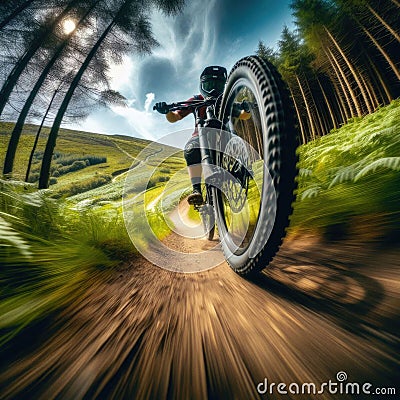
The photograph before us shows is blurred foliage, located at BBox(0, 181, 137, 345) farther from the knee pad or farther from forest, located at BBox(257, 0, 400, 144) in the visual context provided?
forest, located at BBox(257, 0, 400, 144)

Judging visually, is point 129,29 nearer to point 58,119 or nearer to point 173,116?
point 58,119

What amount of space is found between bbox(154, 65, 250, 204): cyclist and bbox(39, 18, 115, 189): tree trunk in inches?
231

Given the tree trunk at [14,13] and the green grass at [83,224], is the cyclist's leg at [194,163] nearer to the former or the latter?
the green grass at [83,224]

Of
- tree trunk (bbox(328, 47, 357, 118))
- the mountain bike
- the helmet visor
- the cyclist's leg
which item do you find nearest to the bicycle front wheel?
the mountain bike

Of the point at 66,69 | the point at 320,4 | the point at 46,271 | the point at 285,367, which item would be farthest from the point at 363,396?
the point at 320,4

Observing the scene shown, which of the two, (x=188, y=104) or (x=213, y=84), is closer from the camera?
(x=188, y=104)

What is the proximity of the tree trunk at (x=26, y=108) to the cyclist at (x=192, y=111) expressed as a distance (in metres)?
6.77

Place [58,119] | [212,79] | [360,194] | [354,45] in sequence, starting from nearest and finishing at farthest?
[360,194]
[212,79]
[58,119]
[354,45]

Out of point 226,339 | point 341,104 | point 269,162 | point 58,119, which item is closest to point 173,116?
point 269,162

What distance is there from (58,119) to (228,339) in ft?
28.0

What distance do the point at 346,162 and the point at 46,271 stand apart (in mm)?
2779

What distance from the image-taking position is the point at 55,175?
29.2 meters

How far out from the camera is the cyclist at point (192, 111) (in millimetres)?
2059

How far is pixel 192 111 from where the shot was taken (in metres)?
2.34
